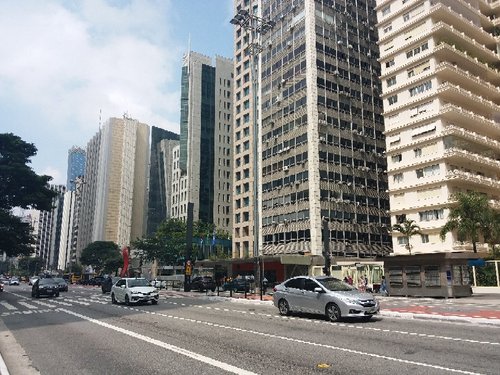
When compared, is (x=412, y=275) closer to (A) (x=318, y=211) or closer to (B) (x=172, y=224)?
(A) (x=318, y=211)

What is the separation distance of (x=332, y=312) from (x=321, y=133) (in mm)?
49372

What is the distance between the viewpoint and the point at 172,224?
84.8 meters

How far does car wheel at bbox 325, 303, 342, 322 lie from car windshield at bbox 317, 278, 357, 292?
24.5 inches

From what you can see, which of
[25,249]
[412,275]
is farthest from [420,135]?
[25,249]

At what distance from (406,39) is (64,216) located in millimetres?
173827

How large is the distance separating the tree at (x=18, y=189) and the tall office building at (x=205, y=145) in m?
57.8

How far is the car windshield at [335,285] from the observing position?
15.2 meters

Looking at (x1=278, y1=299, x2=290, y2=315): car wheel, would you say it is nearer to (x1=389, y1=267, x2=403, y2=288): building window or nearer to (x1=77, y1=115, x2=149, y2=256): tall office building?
(x1=389, y1=267, x2=403, y2=288): building window

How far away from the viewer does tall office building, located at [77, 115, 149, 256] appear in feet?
474

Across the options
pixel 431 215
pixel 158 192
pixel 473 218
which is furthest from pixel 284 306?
pixel 158 192

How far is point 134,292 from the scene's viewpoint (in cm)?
2283

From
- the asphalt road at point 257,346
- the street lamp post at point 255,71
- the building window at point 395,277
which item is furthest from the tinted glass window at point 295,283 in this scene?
the building window at point 395,277

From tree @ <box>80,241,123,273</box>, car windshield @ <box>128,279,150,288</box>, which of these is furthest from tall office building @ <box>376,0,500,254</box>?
tree @ <box>80,241,123,273</box>

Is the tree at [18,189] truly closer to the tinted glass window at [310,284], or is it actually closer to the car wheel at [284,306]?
the car wheel at [284,306]
